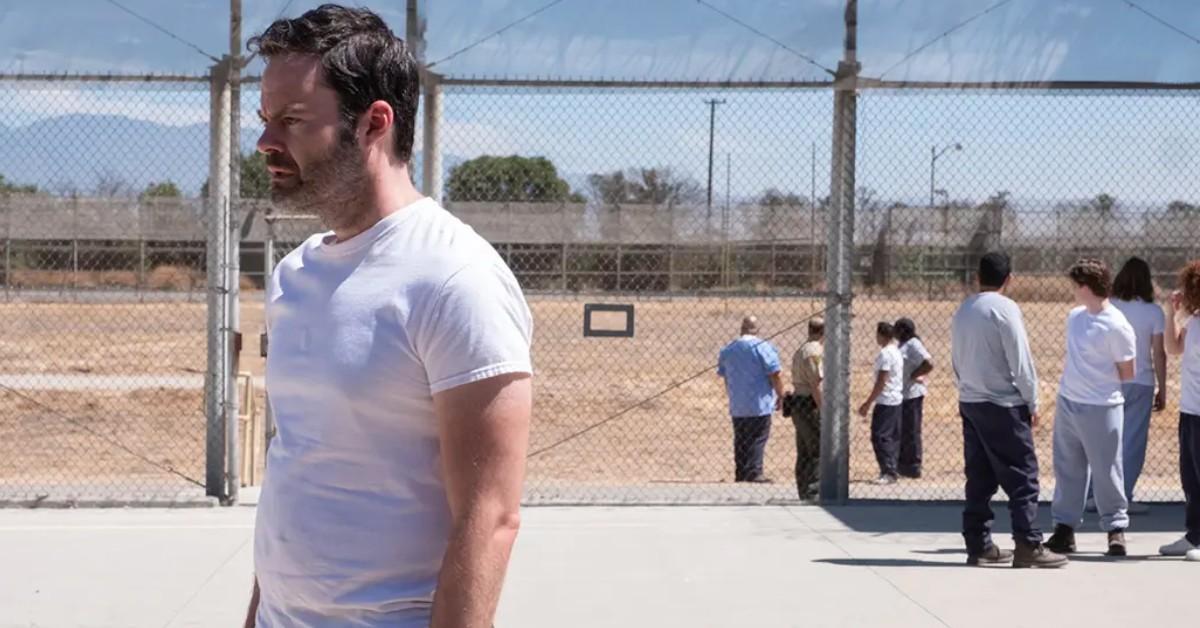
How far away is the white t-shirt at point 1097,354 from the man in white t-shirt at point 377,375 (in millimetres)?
6721

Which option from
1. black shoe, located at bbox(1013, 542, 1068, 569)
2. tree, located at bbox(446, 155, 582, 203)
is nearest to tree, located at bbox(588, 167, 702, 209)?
tree, located at bbox(446, 155, 582, 203)

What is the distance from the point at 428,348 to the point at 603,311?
789 centimetres

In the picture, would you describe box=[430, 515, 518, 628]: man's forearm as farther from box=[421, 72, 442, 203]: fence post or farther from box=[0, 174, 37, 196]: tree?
box=[0, 174, 37, 196]: tree

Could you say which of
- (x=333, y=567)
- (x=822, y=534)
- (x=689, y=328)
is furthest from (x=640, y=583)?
(x=689, y=328)

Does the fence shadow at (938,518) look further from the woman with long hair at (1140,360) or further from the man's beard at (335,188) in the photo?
the man's beard at (335,188)

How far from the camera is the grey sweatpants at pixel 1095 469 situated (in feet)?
29.2

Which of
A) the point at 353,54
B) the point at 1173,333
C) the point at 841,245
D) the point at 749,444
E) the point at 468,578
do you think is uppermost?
the point at 353,54

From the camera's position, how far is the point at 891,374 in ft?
45.2

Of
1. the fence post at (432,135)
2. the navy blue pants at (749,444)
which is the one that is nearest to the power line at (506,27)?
the fence post at (432,135)

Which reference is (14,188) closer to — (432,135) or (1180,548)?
(432,135)

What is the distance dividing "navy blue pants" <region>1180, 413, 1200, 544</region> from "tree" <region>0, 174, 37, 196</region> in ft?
24.7

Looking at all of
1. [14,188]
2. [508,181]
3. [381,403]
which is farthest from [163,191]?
[381,403]

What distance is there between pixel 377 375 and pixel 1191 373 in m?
7.00

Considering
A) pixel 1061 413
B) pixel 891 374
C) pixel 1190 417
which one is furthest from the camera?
pixel 891 374
